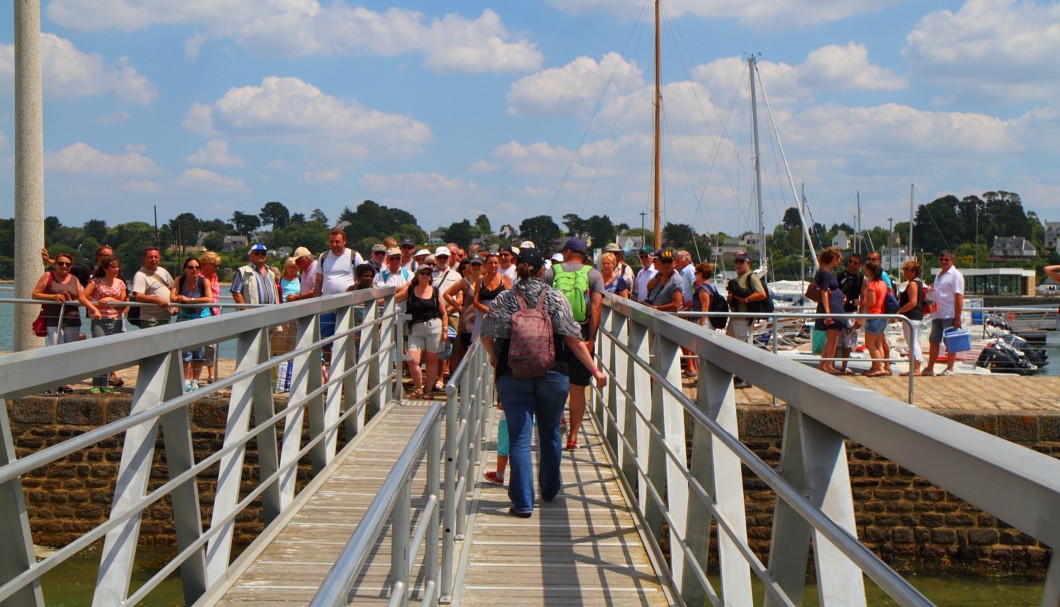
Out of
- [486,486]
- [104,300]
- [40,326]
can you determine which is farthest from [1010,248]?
[486,486]

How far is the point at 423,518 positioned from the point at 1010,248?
154339 millimetres

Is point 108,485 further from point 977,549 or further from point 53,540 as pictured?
point 977,549

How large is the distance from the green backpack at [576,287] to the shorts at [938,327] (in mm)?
8284

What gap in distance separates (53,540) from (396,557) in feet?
32.8

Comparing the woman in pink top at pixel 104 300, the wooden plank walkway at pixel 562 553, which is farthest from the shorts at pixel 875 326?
the woman in pink top at pixel 104 300

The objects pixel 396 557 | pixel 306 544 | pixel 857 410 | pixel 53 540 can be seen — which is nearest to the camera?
pixel 857 410

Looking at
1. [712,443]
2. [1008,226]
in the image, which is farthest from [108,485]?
[1008,226]

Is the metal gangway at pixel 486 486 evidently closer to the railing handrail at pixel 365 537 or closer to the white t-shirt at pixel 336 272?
the railing handrail at pixel 365 537

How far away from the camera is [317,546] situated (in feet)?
19.5

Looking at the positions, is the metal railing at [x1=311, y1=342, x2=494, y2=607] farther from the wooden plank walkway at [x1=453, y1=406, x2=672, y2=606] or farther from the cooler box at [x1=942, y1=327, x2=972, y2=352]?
the cooler box at [x1=942, y1=327, x2=972, y2=352]

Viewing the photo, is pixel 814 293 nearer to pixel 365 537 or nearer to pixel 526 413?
pixel 526 413

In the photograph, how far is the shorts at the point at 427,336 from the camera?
1208 cm

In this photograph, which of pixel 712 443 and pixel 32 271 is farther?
pixel 32 271

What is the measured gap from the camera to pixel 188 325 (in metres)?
4.73
